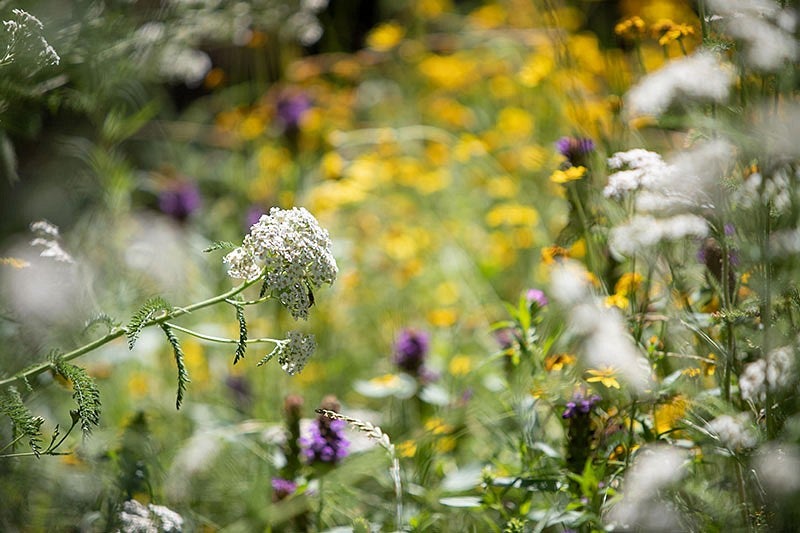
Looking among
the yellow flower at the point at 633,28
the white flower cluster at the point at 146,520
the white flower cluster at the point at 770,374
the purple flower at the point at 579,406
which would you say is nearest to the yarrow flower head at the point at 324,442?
the white flower cluster at the point at 146,520

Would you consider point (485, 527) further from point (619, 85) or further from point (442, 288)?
point (442, 288)

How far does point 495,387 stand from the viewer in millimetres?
1646

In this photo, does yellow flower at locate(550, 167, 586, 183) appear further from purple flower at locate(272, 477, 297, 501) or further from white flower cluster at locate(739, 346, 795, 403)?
purple flower at locate(272, 477, 297, 501)

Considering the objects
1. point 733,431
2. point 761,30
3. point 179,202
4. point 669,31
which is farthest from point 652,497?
point 179,202

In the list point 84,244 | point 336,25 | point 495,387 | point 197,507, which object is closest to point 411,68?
point 336,25

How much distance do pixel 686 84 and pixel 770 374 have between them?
0.37 metres

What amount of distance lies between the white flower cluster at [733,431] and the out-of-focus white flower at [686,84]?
0.39 metres

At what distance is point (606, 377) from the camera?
46.0 inches

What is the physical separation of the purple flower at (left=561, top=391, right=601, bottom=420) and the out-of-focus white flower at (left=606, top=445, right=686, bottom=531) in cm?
17

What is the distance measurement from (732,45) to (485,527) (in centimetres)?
82

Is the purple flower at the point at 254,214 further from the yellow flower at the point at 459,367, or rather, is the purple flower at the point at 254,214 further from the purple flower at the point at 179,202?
the yellow flower at the point at 459,367

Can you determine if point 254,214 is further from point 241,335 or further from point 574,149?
point 241,335

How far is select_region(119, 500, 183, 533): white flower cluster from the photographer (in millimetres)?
1124

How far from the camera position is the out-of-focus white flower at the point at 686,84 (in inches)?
41.5
